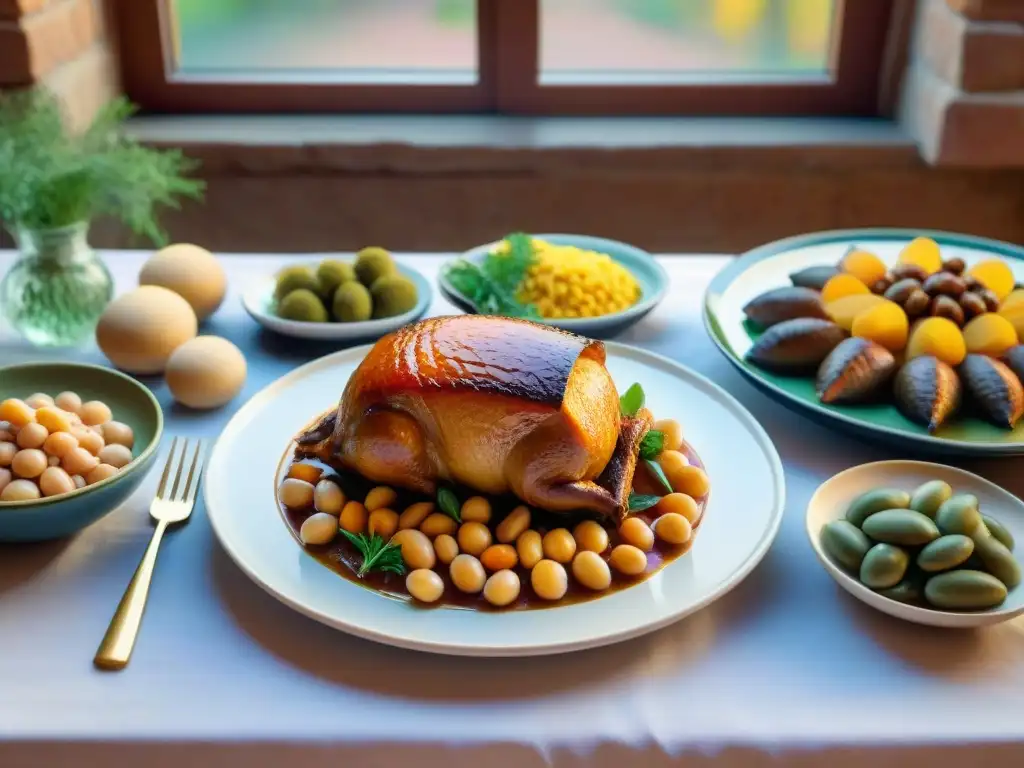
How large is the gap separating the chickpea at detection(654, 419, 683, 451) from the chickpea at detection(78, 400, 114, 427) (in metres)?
0.50

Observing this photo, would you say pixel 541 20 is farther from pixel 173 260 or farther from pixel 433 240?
pixel 173 260

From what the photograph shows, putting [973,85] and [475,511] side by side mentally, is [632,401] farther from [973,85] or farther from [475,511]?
[973,85]

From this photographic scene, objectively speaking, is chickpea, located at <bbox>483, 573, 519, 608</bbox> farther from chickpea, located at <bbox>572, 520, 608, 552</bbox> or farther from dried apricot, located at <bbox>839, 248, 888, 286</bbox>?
dried apricot, located at <bbox>839, 248, 888, 286</bbox>

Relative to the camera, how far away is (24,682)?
0.70 m

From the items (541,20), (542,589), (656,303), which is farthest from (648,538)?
(541,20)

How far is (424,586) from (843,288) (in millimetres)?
645

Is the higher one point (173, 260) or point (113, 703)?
point (173, 260)

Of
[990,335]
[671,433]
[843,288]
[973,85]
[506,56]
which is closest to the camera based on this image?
[671,433]

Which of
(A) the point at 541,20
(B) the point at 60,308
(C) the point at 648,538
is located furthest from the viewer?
(A) the point at 541,20

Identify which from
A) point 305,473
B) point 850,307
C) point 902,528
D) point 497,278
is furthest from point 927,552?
point 497,278

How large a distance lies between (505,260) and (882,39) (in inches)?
57.2

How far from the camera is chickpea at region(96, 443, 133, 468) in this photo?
85 centimetres

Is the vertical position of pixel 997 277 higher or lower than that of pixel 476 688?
higher

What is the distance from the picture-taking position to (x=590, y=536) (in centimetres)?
79
